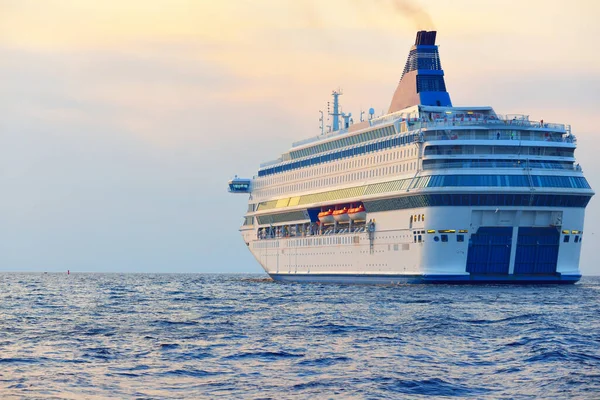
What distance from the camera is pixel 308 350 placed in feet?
115

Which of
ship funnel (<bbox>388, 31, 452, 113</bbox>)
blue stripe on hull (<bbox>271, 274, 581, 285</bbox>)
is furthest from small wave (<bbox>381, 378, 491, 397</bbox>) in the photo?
ship funnel (<bbox>388, 31, 452, 113</bbox>)

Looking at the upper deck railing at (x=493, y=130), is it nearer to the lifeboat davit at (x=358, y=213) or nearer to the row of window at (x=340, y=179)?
the row of window at (x=340, y=179)

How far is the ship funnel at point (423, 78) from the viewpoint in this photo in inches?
3541

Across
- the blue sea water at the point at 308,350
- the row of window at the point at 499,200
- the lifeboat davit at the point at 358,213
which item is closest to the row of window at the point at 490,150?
the row of window at the point at 499,200

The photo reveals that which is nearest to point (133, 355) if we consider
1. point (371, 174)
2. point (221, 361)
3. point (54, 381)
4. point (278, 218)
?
point (221, 361)

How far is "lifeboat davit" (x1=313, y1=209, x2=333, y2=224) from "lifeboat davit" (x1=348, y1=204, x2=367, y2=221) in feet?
16.9

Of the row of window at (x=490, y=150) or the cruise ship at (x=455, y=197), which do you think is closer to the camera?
the cruise ship at (x=455, y=197)

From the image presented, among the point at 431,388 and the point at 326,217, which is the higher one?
the point at 326,217

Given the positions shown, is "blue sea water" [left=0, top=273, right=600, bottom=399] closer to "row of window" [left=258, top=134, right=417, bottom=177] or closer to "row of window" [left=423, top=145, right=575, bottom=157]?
"row of window" [left=423, top=145, right=575, bottom=157]

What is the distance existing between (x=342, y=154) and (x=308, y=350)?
61.3 metres

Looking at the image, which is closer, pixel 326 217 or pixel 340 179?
pixel 340 179

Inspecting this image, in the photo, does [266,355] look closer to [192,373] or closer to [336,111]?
[192,373]

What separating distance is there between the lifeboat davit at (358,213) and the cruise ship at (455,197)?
8 centimetres

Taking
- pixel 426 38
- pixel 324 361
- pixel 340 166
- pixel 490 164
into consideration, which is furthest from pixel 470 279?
pixel 324 361
